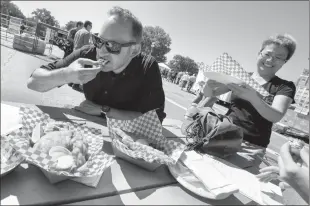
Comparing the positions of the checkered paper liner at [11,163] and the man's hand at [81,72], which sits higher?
the man's hand at [81,72]

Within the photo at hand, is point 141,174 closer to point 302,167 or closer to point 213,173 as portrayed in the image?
point 213,173

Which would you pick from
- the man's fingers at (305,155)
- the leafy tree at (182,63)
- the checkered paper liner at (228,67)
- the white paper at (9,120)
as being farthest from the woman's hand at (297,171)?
the leafy tree at (182,63)

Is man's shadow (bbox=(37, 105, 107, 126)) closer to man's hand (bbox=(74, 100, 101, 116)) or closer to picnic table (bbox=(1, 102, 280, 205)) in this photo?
man's hand (bbox=(74, 100, 101, 116))

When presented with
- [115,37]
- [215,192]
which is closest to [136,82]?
[115,37]

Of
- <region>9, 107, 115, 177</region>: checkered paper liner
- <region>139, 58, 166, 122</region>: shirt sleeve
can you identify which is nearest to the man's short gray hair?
<region>139, 58, 166, 122</region>: shirt sleeve

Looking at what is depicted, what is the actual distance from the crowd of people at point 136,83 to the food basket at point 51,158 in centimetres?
43

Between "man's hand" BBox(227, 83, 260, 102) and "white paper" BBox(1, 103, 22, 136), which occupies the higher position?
"man's hand" BBox(227, 83, 260, 102)

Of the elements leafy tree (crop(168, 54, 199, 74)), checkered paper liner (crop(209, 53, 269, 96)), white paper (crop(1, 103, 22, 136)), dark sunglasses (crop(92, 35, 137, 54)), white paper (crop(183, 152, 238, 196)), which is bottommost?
white paper (crop(183, 152, 238, 196))

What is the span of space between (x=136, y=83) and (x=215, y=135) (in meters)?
0.89

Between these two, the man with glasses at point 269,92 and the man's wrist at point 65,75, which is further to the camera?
the man with glasses at point 269,92

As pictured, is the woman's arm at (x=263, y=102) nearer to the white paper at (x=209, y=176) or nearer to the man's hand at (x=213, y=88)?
the man's hand at (x=213, y=88)

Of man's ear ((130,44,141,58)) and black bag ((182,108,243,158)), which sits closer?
black bag ((182,108,243,158))

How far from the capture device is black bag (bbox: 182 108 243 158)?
128 centimetres

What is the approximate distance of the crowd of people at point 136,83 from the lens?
1.48 meters
